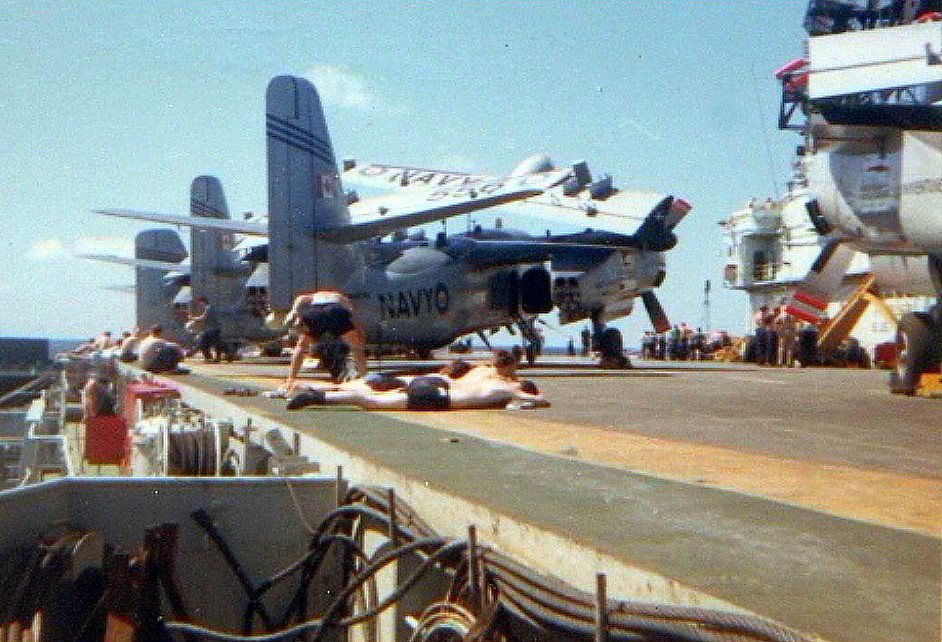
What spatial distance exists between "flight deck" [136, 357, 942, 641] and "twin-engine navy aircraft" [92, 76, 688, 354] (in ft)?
27.3

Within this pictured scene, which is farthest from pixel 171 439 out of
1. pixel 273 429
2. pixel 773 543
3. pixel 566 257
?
pixel 566 257

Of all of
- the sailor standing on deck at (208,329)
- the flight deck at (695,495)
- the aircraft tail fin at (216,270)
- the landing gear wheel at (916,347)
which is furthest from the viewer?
the aircraft tail fin at (216,270)

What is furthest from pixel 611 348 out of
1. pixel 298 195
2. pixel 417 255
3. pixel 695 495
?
pixel 695 495

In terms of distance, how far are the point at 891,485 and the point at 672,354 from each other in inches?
1341

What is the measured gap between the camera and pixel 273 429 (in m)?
6.90

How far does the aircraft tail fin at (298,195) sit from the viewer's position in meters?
16.5

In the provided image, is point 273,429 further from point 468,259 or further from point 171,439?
point 468,259

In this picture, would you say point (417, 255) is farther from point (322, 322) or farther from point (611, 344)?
point (322, 322)

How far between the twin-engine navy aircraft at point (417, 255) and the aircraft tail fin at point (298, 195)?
0.02 metres

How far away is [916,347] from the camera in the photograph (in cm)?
1146

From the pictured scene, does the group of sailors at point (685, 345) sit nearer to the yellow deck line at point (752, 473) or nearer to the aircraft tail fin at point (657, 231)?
the aircraft tail fin at point (657, 231)

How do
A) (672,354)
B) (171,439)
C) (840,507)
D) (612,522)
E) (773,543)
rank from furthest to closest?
(672,354) → (171,439) → (840,507) → (612,522) → (773,543)

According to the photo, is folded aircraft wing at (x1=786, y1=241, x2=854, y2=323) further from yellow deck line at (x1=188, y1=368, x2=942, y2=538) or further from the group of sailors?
the group of sailors

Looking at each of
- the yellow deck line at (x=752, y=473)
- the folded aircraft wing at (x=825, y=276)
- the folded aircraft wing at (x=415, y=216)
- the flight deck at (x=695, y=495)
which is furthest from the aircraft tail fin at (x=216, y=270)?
the yellow deck line at (x=752, y=473)
